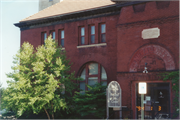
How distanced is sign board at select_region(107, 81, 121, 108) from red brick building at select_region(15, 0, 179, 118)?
163 cm

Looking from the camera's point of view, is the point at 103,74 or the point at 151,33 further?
the point at 103,74

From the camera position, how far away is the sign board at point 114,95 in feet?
59.6

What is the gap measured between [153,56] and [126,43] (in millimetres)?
2542

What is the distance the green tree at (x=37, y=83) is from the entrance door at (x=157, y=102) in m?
6.77

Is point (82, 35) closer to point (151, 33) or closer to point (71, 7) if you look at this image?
point (71, 7)

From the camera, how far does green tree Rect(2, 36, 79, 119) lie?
19.8 metres

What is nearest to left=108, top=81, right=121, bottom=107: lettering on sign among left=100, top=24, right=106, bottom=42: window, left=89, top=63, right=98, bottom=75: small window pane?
left=89, top=63, right=98, bottom=75: small window pane

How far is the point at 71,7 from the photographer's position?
2641cm

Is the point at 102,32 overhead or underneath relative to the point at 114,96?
overhead

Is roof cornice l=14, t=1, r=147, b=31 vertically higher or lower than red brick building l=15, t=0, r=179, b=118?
higher

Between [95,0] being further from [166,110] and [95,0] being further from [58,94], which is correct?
[166,110]

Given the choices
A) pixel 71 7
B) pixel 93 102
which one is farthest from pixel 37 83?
pixel 71 7

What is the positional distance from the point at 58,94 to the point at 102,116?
4.30m

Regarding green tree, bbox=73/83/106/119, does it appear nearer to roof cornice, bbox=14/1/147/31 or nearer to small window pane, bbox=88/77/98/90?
small window pane, bbox=88/77/98/90
